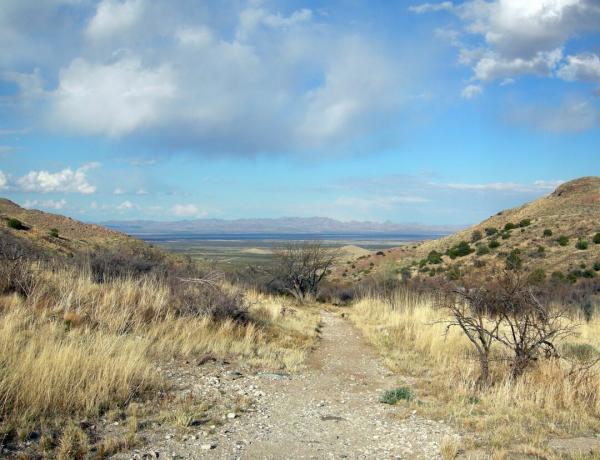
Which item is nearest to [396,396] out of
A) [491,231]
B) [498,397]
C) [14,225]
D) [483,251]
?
[498,397]

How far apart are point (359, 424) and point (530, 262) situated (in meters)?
34.5

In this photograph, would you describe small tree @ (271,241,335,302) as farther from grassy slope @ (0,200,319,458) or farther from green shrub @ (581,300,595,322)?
green shrub @ (581,300,595,322)

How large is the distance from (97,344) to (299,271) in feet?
65.9

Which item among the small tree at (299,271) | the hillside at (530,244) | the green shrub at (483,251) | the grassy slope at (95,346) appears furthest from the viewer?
the green shrub at (483,251)

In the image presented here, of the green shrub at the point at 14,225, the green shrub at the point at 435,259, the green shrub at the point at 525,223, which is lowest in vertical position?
the green shrub at the point at 435,259

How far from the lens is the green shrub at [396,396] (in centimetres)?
777

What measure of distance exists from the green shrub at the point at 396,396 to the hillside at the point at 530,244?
23.9m

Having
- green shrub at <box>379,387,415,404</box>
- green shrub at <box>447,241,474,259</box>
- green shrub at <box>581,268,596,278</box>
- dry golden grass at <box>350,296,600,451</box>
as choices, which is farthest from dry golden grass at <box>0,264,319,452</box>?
green shrub at <box>447,241,474,259</box>

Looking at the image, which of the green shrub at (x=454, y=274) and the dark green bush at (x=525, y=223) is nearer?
the green shrub at (x=454, y=274)

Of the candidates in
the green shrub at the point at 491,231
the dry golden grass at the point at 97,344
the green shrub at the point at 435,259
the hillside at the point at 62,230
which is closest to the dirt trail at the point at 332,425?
the dry golden grass at the point at 97,344

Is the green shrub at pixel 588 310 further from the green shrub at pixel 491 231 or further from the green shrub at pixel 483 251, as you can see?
the green shrub at pixel 491 231

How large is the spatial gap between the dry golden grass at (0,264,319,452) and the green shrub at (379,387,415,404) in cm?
237

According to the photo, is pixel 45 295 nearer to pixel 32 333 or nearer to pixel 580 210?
pixel 32 333

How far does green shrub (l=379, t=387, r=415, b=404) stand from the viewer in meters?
7.77
